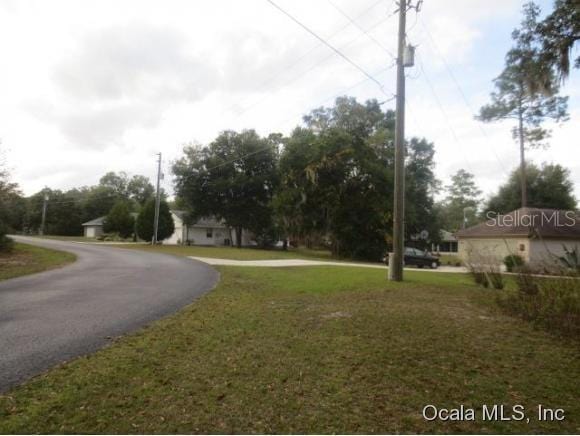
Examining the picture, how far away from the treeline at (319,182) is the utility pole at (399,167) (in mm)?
11615

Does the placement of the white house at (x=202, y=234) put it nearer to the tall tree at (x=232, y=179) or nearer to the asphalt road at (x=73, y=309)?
the tall tree at (x=232, y=179)

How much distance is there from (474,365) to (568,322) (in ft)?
8.73

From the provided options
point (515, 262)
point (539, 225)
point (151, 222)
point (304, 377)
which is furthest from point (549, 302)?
point (151, 222)

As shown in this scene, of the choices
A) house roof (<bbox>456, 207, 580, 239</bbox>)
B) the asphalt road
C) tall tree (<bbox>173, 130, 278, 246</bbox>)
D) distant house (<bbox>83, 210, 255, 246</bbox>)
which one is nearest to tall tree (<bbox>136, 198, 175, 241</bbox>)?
tall tree (<bbox>173, 130, 278, 246</bbox>)

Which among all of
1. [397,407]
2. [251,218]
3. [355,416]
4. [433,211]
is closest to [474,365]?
[397,407]

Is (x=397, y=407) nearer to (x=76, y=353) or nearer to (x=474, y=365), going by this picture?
(x=474, y=365)

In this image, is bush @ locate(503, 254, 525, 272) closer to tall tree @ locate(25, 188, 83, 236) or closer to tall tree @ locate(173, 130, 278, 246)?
tall tree @ locate(173, 130, 278, 246)

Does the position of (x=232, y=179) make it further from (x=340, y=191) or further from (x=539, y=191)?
(x=539, y=191)

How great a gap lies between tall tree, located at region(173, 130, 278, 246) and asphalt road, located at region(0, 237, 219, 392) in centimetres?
2510

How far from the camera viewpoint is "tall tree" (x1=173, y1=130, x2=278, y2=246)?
36688mm

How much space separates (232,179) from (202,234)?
12835 mm

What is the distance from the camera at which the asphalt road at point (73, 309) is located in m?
4.23

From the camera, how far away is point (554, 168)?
3506 cm

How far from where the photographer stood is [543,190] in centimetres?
3422
